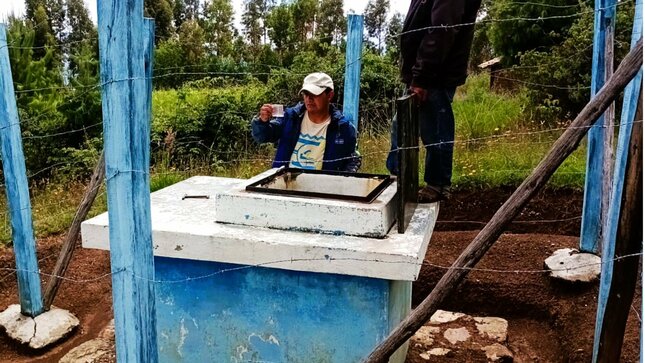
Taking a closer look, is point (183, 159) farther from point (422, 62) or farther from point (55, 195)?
point (422, 62)

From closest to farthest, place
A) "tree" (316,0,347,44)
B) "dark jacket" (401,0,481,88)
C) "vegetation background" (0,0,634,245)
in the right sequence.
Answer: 1. "dark jacket" (401,0,481,88)
2. "vegetation background" (0,0,634,245)
3. "tree" (316,0,347,44)

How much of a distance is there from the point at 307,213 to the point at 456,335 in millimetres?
1506

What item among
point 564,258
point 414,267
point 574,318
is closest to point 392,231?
point 414,267

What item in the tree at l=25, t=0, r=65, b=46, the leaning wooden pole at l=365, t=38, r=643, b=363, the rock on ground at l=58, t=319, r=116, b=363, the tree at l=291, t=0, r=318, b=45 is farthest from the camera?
the tree at l=25, t=0, r=65, b=46

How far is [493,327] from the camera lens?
386 centimetres

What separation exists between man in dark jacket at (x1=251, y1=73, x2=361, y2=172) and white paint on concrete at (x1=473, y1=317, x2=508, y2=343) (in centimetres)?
132

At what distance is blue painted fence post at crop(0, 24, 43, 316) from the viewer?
131 inches

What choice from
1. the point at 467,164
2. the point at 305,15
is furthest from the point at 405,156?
the point at 305,15

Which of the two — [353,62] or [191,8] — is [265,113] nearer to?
[353,62]

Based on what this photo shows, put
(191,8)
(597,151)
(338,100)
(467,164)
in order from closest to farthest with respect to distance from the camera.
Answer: (597,151) → (467,164) → (338,100) → (191,8)

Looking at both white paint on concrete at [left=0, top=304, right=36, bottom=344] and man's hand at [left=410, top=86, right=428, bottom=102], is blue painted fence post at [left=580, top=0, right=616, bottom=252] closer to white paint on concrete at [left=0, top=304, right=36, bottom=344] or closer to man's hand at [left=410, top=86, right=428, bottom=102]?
man's hand at [left=410, top=86, right=428, bottom=102]

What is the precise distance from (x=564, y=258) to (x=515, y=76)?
691 centimetres

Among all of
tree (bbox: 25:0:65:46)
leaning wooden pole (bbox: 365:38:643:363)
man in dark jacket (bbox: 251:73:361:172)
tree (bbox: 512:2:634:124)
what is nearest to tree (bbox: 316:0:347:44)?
tree (bbox: 512:2:634:124)

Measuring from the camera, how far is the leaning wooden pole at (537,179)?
192cm
